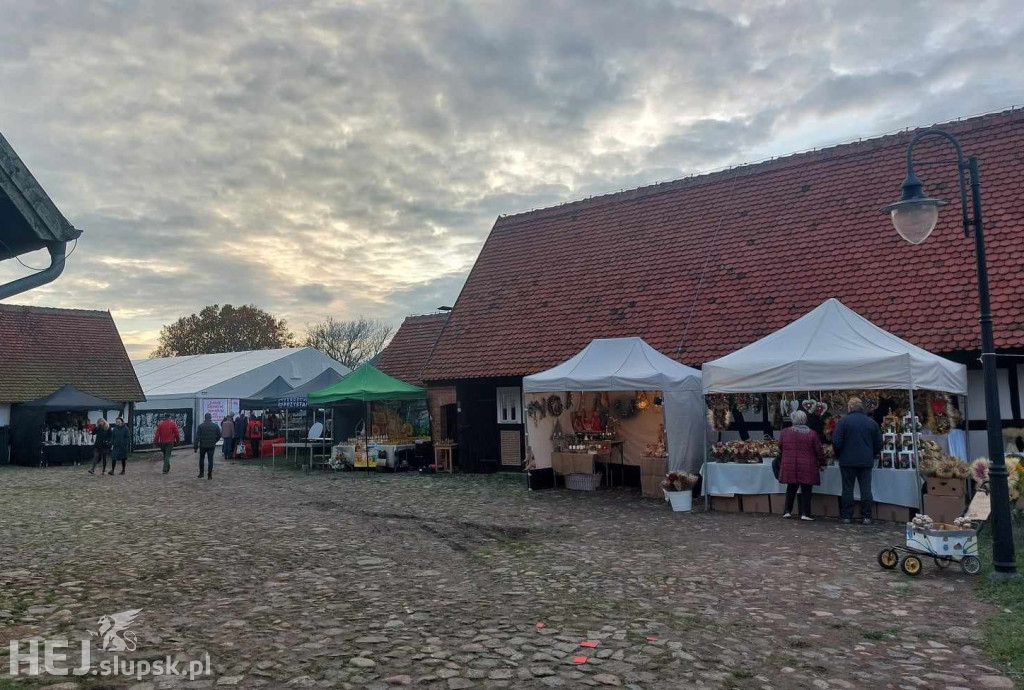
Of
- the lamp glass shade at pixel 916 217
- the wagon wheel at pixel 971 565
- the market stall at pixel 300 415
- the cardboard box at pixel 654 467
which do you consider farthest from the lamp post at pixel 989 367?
the market stall at pixel 300 415

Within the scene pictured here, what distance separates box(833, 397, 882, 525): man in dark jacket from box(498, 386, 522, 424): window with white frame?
352 inches

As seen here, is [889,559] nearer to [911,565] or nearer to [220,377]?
[911,565]

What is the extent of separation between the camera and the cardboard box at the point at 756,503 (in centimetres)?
1126

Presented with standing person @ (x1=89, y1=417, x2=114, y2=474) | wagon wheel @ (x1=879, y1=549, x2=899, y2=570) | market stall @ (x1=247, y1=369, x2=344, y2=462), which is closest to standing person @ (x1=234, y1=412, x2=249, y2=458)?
market stall @ (x1=247, y1=369, x2=344, y2=462)

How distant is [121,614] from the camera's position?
6035 mm

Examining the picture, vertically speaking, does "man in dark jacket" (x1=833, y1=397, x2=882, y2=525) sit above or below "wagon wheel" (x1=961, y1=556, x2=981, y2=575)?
above

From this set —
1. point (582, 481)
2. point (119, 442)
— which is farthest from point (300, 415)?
point (582, 481)

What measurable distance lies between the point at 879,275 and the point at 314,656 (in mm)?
12598

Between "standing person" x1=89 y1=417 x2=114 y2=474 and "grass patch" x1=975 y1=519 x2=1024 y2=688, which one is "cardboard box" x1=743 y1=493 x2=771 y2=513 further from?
"standing person" x1=89 y1=417 x2=114 y2=474

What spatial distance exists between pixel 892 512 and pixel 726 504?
7.65 ft

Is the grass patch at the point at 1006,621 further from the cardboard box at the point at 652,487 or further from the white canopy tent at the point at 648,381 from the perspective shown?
the cardboard box at the point at 652,487

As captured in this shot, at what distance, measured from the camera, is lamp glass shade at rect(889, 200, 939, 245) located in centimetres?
712

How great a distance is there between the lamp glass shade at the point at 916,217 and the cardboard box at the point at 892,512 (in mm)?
4589

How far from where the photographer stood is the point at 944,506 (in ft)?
31.8
